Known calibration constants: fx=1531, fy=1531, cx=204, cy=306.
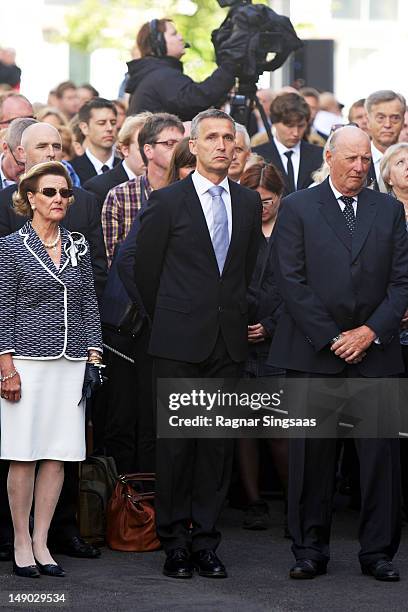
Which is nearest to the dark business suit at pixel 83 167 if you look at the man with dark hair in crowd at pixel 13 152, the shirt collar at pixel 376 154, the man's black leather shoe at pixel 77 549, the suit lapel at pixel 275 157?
the suit lapel at pixel 275 157

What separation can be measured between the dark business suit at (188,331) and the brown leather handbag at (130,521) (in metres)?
0.55

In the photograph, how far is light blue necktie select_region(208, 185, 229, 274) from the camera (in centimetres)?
801

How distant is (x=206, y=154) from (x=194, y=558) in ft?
6.87

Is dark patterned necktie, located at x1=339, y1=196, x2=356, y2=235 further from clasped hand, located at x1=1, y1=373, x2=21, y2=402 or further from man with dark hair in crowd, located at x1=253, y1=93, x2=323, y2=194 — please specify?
man with dark hair in crowd, located at x1=253, y1=93, x2=323, y2=194

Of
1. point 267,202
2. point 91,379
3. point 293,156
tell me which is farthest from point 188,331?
point 293,156

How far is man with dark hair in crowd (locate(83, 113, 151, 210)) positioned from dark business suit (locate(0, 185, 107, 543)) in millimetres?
1653

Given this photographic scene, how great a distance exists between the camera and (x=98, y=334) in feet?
26.2

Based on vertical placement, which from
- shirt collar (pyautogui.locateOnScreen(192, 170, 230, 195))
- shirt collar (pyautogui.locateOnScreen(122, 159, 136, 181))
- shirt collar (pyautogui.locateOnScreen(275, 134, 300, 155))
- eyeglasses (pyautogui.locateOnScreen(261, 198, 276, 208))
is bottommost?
eyeglasses (pyautogui.locateOnScreen(261, 198, 276, 208))

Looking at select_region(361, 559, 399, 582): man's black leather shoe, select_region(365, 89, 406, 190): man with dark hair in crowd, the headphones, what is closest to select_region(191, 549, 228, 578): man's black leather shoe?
select_region(361, 559, 399, 582): man's black leather shoe

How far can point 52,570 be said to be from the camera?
776 centimetres

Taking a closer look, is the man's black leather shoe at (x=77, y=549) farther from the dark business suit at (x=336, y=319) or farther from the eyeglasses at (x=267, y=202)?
the eyeglasses at (x=267, y=202)

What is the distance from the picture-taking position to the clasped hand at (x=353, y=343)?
7680mm

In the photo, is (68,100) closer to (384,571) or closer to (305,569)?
(305,569)

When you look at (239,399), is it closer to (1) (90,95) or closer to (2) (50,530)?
(2) (50,530)
